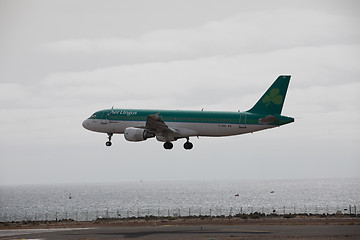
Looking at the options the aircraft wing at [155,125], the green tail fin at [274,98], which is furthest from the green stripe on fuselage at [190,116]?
the aircraft wing at [155,125]

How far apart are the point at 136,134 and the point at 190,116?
23.2 feet

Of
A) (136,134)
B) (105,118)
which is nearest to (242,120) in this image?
(136,134)

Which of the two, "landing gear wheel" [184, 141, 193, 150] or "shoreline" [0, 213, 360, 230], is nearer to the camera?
"shoreline" [0, 213, 360, 230]

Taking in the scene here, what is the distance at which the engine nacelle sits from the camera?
7306 cm

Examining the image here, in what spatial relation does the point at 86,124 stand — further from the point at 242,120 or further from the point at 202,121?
the point at 242,120

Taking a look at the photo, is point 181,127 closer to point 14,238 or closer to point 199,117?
point 199,117

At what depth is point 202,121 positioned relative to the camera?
241ft

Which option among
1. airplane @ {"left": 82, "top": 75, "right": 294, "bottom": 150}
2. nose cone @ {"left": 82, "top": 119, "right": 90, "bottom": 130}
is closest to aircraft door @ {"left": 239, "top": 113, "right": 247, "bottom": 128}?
airplane @ {"left": 82, "top": 75, "right": 294, "bottom": 150}

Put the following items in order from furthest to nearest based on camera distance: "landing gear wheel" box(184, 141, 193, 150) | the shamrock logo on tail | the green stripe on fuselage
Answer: "landing gear wheel" box(184, 141, 193, 150), the shamrock logo on tail, the green stripe on fuselage

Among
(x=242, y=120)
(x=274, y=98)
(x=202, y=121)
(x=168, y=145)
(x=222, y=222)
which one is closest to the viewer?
(x=242, y=120)

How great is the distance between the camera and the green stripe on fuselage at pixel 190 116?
71625mm

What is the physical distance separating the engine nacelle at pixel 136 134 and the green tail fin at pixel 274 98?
1330 cm

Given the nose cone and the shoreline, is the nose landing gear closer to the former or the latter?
the shoreline

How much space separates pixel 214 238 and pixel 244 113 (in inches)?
891
